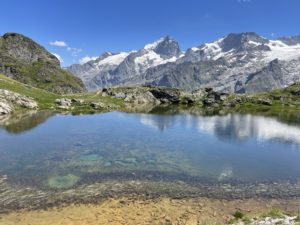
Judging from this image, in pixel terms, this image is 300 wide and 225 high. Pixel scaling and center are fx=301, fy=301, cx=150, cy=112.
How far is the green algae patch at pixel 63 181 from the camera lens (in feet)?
143

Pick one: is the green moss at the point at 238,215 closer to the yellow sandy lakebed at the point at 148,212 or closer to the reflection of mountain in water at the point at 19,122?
the yellow sandy lakebed at the point at 148,212

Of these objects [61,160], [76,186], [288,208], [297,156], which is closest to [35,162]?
[61,160]

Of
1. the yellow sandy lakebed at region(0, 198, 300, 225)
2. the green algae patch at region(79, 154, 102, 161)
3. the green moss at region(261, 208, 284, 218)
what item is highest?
the green algae patch at region(79, 154, 102, 161)

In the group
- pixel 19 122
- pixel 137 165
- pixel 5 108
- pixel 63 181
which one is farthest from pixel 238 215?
pixel 5 108

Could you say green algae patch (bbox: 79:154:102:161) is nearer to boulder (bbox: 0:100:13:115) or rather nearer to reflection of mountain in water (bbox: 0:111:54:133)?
reflection of mountain in water (bbox: 0:111:54:133)

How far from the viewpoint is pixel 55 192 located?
41156mm

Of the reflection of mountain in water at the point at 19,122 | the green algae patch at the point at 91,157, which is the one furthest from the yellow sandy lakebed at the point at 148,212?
the reflection of mountain in water at the point at 19,122

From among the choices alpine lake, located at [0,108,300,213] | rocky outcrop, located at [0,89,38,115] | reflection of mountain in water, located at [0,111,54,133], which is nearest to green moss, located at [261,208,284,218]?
alpine lake, located at [0,108,300,213]

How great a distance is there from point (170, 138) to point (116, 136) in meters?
15.4

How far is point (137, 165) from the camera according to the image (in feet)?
183

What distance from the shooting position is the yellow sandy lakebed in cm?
3338

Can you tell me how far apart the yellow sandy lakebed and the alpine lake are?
1892 mm

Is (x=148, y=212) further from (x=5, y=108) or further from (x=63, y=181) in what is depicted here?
(x=5, y=108)

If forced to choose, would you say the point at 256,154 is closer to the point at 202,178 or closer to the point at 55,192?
the point at 202,178
